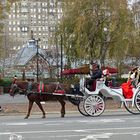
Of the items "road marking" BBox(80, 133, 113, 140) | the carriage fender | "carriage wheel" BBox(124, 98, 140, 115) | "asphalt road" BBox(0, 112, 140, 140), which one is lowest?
"carriage wheel" BBox(124, 98, 140, 115)

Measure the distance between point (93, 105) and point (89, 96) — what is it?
1.31 feet

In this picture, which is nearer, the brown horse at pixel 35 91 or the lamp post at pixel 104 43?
the brown horse at pixel 35 91

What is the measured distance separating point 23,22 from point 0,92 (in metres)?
79.6

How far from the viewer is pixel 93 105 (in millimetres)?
19938

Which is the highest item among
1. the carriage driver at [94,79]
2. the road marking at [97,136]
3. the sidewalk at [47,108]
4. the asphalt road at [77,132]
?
the carriage driver at [94,79]

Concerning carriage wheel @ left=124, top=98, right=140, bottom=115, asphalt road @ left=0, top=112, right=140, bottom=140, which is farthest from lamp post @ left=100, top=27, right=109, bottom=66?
asphalt road @ left=0, top=112, right=140, bottom=140

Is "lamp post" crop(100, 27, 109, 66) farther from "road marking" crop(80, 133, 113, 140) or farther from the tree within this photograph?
"road marking" crop(80, 133, 113, 140)

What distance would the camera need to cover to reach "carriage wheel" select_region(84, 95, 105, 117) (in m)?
19.9

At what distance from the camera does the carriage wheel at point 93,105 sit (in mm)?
19922

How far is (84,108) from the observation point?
65.6ft

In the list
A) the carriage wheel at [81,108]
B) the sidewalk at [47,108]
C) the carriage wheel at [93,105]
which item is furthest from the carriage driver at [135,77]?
the sidewalk at [47,108]

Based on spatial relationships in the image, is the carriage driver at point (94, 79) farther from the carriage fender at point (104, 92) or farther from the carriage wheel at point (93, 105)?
the carriage wheel at point (93, 105)

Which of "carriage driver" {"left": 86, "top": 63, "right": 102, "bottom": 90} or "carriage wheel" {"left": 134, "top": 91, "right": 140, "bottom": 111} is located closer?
"carriage wheel" {"left": 134, "top": 91, "right": 140, "bottom": 111}

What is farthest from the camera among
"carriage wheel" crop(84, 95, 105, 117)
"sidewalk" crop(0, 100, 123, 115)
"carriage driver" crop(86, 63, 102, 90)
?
"sidewalk" crop(0, 100, 123, 115)
